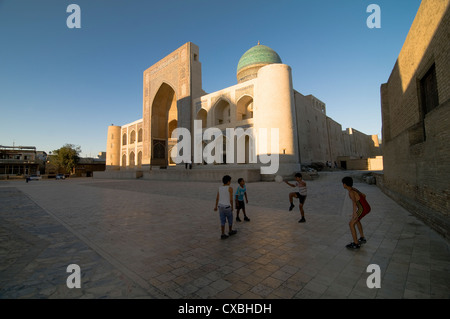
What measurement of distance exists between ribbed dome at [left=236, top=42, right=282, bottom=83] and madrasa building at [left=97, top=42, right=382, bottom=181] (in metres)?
0.12

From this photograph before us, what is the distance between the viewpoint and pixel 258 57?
26.2 m

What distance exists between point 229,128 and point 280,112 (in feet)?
18.4

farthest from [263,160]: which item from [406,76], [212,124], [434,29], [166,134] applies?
[166,134]

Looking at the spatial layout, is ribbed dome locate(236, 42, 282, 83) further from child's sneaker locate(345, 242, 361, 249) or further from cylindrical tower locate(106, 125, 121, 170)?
cylindrical tower locate(106, 125, 121, 170)

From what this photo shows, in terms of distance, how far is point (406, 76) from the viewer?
668 cm

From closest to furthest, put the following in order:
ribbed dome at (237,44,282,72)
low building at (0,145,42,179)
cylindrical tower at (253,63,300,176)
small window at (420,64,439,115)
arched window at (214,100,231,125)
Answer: small window at (420,64,439,115) < cylindrical tower at (253,63,300,176) < arched window at (214,100,231,125) < ribbed dome at (237,44,282,72) < low building at (0,145,42,179)

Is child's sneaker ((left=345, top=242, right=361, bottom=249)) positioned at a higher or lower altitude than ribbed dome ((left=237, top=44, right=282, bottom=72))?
lower

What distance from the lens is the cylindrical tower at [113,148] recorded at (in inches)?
1556

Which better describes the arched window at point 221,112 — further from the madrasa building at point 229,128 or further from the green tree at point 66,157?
the green tree at point 66,157

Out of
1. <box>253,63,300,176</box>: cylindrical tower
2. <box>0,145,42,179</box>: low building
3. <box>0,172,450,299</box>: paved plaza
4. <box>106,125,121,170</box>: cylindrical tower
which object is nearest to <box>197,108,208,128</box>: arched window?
<box>253,63,300,176</box>: cylindrical tower

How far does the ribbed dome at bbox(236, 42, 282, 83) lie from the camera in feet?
85.2

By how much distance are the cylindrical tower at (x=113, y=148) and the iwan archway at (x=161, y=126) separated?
13.0 m

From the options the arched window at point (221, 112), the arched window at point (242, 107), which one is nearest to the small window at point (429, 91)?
the arched window at point (242, 107)

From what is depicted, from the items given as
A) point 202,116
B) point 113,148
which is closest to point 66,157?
point 113,148
